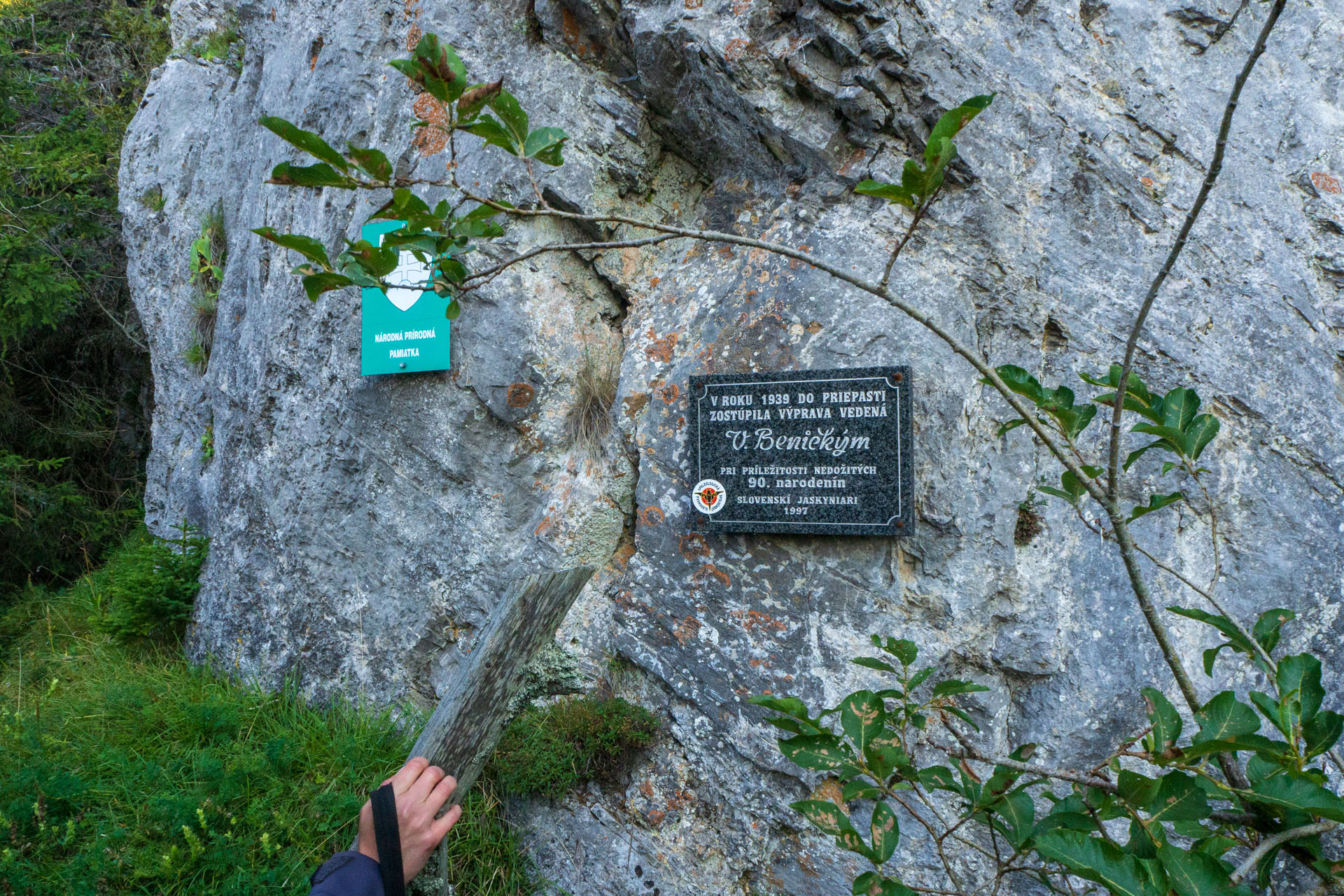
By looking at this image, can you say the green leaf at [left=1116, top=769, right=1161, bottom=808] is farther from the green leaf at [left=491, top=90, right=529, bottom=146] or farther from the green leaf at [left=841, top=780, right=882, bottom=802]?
the green leaf at [left=491, top=90, right=529, bottom=146]

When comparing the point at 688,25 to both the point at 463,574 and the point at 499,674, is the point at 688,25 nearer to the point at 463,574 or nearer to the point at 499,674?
the point at 463,574

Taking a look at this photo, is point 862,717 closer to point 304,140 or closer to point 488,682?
point 488,682

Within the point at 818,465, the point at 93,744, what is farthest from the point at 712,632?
the point at 93,744

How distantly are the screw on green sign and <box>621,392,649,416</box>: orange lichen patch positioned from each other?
850 millimetres

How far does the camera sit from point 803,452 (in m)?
3.05

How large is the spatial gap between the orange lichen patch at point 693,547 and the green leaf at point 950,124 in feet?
7.34

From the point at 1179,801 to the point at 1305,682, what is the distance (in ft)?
1.09

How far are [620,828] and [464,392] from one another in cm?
196

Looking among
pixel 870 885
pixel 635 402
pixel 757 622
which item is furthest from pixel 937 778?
pixel 635 402

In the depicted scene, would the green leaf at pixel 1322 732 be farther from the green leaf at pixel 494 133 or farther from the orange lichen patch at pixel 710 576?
the orange lichen patch at pixel 710 576

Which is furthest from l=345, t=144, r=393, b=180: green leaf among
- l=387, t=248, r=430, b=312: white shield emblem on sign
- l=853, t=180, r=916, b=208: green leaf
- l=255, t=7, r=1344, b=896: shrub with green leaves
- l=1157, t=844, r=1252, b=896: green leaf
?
l=387, t=248, r=430, b=312: white shield emblem on sign

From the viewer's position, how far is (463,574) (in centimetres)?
371

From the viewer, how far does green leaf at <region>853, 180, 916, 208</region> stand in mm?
1157

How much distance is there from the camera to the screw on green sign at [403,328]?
12.3 feet
